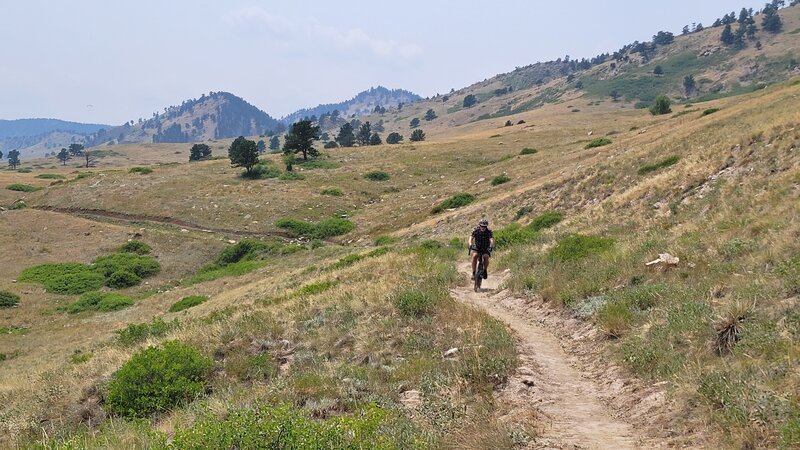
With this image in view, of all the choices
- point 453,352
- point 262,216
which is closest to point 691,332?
point 453,352

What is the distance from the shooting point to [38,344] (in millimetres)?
25828

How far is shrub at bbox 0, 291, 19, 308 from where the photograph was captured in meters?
33.1

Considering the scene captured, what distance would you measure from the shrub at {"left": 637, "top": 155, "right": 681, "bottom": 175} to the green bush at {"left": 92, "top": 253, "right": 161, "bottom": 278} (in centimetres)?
3647

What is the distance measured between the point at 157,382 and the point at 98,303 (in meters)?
28.4

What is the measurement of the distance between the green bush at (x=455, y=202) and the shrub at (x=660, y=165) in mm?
17402

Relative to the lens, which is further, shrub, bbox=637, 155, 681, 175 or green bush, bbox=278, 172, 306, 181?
green bush, bbox=278, 172, 306, 181

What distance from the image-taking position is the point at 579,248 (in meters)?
15.0

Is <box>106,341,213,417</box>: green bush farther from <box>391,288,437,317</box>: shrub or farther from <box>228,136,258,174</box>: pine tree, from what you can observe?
<box>228,136,258,174</box>: pine tree

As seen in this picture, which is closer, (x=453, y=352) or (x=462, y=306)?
(x=453, y=352)

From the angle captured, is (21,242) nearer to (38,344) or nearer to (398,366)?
(38,344)

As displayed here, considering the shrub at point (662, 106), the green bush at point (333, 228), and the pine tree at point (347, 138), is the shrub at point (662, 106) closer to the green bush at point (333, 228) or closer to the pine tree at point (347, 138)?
the green bush at point (333, 228)

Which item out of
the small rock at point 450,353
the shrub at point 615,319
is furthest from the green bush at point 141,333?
the shrub at point 615,319

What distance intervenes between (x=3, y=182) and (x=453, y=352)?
296 feet

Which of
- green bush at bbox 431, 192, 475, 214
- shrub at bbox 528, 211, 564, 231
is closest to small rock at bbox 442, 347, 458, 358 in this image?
shrub at bbox 528, 211, 564, 231
